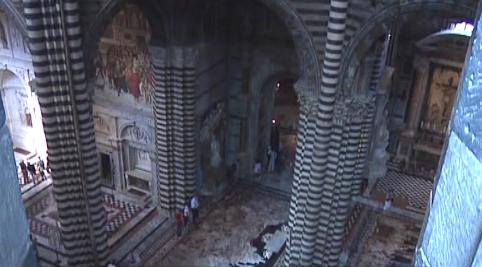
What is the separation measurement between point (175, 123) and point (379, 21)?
5.50 meters

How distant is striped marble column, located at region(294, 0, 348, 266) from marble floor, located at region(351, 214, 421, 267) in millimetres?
2283

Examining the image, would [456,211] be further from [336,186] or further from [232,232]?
[232,232]

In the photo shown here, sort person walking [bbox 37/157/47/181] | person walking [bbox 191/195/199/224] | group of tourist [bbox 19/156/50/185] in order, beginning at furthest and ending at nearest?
person walking [bbox 37/157/47/181] → group of tourist [bbox 19/156/50/185] → person walking [bbox 191/195/199/224]

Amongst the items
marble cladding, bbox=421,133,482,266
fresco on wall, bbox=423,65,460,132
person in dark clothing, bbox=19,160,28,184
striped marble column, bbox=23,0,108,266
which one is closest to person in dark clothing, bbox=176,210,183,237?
striped marble column, bbox=23,0,108,266

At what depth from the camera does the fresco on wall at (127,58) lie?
11336mm

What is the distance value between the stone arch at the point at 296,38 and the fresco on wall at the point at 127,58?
257 cm

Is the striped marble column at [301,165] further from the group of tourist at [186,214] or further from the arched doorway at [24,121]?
the arched doorway at [24,121]

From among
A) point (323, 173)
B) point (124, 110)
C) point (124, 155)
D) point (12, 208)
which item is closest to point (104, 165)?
point (124, 155)

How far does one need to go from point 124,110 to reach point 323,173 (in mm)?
5854

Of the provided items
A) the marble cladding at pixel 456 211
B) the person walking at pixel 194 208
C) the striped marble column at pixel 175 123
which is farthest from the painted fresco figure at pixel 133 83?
the marble cladding at pixel 456 211

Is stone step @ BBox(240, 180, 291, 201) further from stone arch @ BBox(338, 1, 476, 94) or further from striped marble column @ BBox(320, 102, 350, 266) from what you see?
stone arch @ BBox(338, 1, 476, 94)

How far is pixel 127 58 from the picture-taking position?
466 inches

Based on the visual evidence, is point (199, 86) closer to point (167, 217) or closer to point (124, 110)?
point (124, 110)

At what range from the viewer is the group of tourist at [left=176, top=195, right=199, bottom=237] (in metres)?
11.9
